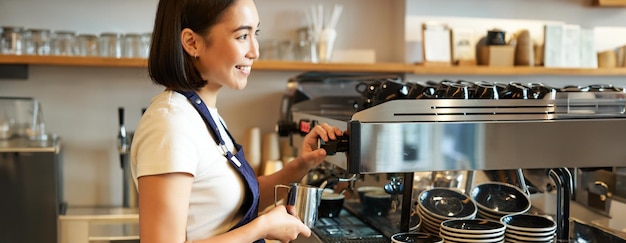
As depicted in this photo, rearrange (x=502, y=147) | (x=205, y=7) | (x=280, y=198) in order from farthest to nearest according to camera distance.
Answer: (x=280, y=198) → (x=502, y=147) → (x=205, y=7)

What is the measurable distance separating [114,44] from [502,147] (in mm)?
1591

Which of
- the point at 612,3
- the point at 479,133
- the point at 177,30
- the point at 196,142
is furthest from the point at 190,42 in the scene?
the point at 612,3

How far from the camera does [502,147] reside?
A: 48.3 inches

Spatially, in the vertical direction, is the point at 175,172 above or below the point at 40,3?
below

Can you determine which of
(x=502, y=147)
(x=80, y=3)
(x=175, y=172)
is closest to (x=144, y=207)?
(x=175, y=172)

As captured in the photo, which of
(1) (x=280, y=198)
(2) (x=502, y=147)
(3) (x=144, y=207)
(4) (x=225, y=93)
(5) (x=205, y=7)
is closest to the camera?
(3) (x=144, y=207)

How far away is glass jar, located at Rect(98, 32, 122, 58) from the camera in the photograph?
2342 millimetres

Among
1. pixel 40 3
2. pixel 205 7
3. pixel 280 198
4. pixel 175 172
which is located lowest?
pixel 280 198

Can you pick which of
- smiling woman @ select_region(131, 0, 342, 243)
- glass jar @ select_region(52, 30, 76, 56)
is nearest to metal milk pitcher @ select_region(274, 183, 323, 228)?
smiling woman @ select_region(131, 0, 342, 243)

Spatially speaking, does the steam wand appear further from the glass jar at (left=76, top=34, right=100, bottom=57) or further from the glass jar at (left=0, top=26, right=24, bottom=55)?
the glass jar at (left=0, top=26, right=24, bottom=55)

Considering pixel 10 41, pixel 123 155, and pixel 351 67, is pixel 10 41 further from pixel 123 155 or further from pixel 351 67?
pixel 351 67

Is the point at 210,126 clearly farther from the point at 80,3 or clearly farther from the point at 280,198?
the point at 80,3

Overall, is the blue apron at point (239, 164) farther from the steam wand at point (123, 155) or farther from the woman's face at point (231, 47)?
the steam wand at point (123, 155)

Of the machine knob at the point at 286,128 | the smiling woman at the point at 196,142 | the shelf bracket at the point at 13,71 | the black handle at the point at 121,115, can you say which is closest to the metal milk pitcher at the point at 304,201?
the smiling woman at the point at 196,142
